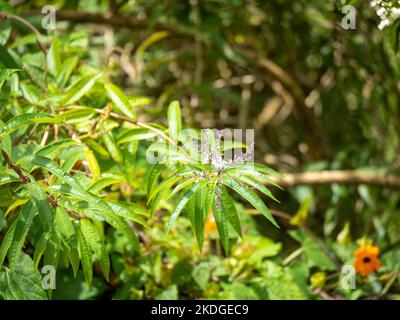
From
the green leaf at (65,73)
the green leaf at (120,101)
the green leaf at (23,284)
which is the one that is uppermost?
the green leaf at (65,73)

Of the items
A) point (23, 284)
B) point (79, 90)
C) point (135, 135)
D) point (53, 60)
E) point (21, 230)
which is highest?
point (53, 60)

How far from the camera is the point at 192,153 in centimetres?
116

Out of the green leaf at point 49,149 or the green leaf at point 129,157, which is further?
the green leaf at point 129,157

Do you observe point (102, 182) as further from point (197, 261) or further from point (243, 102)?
point (243, 102)

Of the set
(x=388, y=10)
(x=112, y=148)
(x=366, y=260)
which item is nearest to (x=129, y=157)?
(x=112, y=148)

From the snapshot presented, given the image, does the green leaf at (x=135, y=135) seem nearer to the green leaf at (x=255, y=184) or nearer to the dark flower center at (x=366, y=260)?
Answer: the green leaf at (x=255, y=184)

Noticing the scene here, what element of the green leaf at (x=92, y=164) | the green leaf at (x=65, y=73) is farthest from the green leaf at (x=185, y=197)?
the green leaf at (x=65, y=73)

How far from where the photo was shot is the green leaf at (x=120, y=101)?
1.35 m

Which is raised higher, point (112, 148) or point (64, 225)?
point (112, 148)

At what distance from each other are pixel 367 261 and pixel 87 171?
0.87 metres

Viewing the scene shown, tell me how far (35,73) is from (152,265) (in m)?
0.64

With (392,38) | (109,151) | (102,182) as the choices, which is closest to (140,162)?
(109,151)

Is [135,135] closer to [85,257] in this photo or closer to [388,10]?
[85,257]

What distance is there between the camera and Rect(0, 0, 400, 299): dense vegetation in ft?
3.53
